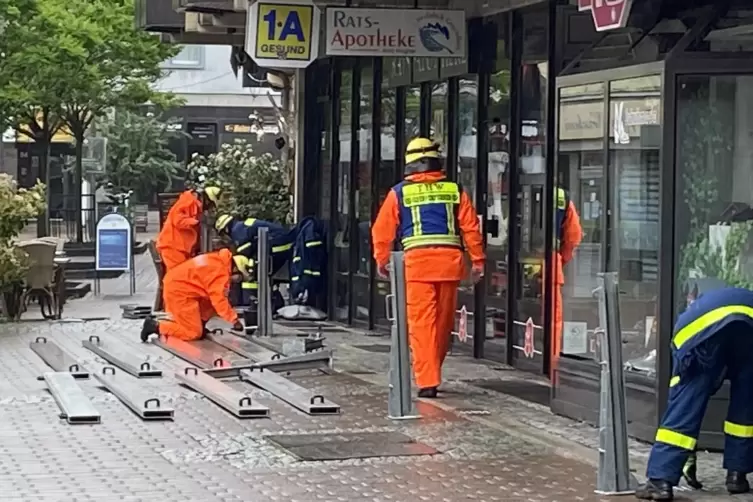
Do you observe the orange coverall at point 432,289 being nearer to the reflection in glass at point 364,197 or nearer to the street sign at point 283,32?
the street sign at point 283,32

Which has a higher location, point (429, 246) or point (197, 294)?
point (429, 246)

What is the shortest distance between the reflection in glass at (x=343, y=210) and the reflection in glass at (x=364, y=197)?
0.86ft

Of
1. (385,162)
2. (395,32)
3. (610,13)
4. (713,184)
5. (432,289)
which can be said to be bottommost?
(432,289)

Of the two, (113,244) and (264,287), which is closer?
(264,287)

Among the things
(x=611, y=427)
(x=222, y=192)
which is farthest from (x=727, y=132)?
(x=222, y=192)

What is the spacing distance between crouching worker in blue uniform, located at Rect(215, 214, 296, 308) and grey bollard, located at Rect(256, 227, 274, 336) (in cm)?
127

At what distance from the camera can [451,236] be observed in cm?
1163

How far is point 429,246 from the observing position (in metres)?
11.5

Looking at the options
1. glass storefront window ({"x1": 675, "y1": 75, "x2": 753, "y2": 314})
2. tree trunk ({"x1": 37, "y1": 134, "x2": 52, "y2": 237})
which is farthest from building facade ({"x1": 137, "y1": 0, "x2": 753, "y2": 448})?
tree trunk ({"x1": 37, "y1": 134, "x2": 52, "y2": 237})

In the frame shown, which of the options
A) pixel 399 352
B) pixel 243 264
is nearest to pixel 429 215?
pixel 399 352

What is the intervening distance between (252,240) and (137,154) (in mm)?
28161

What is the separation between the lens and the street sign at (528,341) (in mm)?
13366

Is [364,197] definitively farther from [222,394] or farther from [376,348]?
[222,394]

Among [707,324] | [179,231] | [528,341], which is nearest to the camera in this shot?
[707,324]
